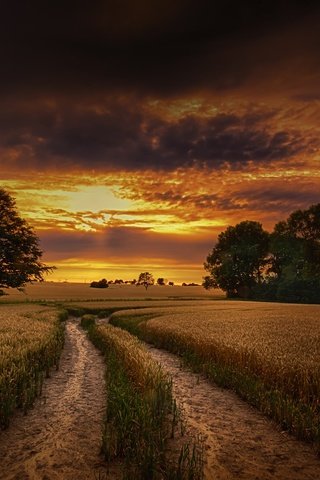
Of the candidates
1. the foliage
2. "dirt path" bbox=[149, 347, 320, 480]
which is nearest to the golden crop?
the foliage

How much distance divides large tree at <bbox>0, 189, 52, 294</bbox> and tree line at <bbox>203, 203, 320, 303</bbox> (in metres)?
38.7

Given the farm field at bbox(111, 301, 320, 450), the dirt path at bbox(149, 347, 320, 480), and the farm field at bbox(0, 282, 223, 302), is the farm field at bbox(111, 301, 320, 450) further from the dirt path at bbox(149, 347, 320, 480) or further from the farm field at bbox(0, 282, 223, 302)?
the farm field at bbox(0, 282, 223, 302)

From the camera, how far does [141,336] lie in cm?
2391

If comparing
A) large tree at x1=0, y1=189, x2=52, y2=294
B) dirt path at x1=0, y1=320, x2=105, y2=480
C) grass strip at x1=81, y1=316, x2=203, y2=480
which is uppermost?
large tree at x1=0, y1=189, x2=52, y2=294

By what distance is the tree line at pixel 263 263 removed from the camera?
66.9 meters

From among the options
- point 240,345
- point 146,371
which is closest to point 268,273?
point 240,345

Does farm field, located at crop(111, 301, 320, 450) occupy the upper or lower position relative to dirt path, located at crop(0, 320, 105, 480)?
upper

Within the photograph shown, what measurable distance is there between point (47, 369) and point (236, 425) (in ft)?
25.8

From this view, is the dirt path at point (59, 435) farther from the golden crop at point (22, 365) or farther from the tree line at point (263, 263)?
the tree line at point (263, 263)

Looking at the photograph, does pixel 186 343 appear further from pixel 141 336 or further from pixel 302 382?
pixel 302 382

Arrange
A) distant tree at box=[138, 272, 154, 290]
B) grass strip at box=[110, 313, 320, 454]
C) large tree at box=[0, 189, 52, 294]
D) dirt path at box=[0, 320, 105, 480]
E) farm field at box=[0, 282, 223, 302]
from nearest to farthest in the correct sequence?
dirt path at box=[0, 320, 105, 480], grass strip at box=[110, 313, 320, 454], large tree at box=[0, 189, 52, 294], farm field at box=[0, 282, 223, 302], distant tree at box=[138, 272, 154, 290]

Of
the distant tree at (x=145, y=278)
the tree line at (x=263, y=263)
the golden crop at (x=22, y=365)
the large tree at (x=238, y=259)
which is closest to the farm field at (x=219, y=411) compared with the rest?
the golden crop at (x=22, y=365)

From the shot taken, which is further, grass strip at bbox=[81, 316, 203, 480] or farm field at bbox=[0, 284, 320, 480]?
farm field at bbox=[0, 284, 320, 480]

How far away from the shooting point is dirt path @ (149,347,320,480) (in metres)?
6.43
